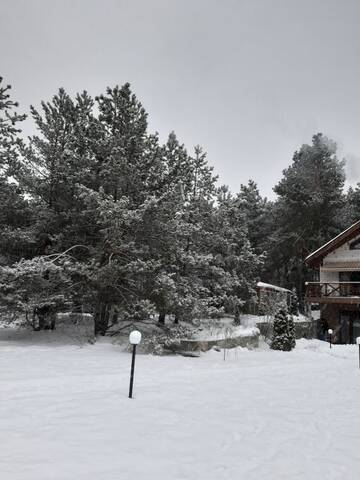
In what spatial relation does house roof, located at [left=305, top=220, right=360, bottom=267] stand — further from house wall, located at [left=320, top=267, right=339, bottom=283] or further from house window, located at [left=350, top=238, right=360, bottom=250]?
house wall, located at [left=320, top=267, right=339, bottom=283]

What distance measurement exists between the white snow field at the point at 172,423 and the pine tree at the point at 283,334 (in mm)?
6480

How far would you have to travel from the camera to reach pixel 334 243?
23656 mm

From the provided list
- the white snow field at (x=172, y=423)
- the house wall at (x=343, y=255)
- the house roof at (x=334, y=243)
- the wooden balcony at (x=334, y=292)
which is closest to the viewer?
the white snow field at (x=172, y=423)

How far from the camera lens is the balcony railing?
74.1 ft

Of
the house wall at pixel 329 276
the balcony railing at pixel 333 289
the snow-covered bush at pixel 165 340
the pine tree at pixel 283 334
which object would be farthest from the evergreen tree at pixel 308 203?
the snow-covered bush at pixel 165 340

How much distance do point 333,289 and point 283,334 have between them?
309 inches

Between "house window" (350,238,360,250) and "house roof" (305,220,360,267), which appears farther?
"house window" (350,238,360,250)

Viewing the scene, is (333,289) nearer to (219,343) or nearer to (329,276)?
(329,276)

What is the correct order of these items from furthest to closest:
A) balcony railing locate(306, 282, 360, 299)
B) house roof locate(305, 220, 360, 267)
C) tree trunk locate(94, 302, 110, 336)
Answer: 1. house roof locate(305, 220, 360, 267)
2. balcony railing locate(306, 282, 360, 299)
3. tree trunk locate(94, 302, 110, 336)

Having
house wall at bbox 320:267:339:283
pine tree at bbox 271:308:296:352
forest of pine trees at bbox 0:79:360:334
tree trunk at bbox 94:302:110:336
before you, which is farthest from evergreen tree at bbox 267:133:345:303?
tree trunk at bbox 94:302:110:336

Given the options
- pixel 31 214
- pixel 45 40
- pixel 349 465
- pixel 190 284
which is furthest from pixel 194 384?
pixel 45 40

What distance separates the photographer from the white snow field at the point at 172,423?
3.81 m

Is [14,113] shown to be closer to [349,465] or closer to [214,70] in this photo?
[349,465]

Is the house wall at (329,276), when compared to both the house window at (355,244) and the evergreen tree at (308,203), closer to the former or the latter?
the house window at (355,244)
